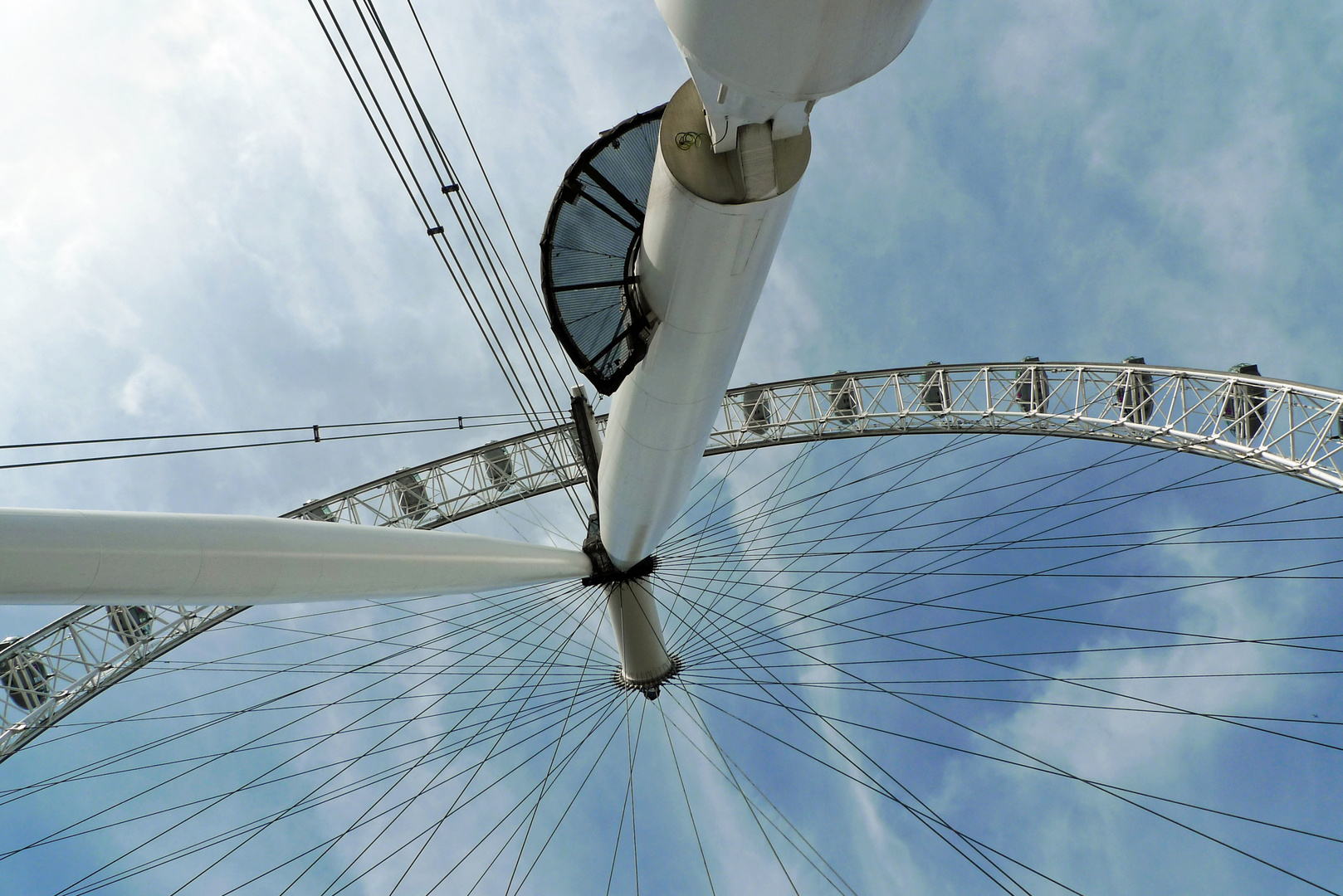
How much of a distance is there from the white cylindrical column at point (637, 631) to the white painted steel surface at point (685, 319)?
23.2 ft

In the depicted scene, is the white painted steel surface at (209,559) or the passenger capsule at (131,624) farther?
the passenger capsule at (131,624)

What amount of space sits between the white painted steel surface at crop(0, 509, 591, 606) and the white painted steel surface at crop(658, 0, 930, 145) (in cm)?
536

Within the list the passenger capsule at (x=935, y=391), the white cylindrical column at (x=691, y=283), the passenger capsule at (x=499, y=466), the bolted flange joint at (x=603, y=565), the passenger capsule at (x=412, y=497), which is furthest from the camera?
the passenger capsule at (x=499, y=466)

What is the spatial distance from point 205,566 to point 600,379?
15.5ft

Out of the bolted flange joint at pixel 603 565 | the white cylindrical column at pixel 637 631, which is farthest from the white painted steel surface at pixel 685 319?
the white cylindrical column at pixel 637 631

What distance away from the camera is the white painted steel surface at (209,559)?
5.14m

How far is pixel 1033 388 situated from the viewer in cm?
2067

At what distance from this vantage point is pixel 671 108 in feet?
22.2

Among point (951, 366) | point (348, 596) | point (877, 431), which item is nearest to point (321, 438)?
point (348, 596)

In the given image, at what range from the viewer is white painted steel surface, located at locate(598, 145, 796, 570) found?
22.3 feet

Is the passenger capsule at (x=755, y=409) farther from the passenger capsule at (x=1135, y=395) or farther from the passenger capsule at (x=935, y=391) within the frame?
the passenger capsule at (x=1135, y=395)

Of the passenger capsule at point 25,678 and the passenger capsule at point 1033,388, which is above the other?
the passenger capsule at point 25,678

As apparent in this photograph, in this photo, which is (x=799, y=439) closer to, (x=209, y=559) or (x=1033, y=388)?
(x=1033, y=388)

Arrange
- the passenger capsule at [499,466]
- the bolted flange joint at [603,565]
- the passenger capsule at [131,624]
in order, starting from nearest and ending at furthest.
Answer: the bolted flange joint at [603,565]
the passenger capsule at [131,624]
the passenger capsule at [499,466]
